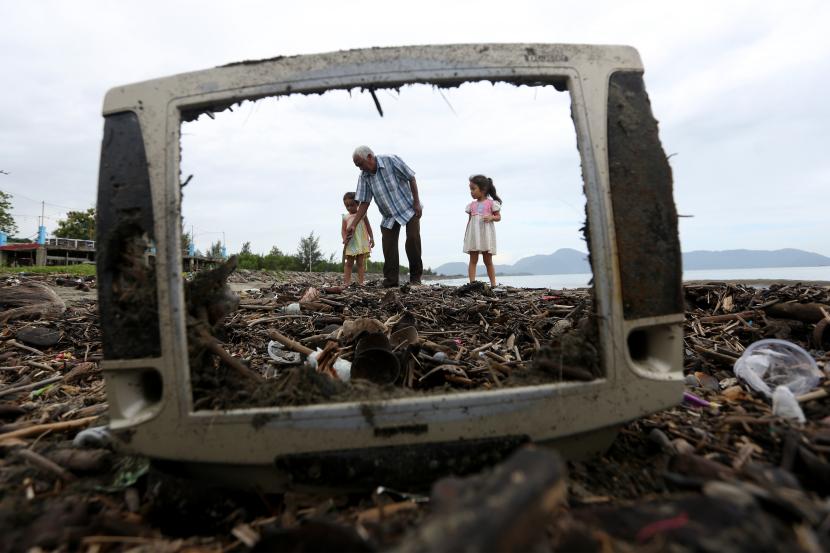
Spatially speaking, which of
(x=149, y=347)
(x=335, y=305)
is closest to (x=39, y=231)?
(x=335, y=305)

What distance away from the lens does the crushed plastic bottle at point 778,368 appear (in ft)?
7.98

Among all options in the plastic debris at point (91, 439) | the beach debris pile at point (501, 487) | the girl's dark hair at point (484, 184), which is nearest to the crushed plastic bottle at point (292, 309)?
the beach debris pile at point (501, 487)

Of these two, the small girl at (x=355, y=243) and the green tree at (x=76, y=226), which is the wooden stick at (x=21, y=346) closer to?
the small girl at (x=355, y=243)

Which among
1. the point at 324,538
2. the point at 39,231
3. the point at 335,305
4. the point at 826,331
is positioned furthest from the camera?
the point at 39,231

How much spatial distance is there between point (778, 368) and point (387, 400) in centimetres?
266

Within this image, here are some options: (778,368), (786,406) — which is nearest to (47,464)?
(786,406)

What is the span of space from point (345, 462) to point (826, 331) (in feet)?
13.0

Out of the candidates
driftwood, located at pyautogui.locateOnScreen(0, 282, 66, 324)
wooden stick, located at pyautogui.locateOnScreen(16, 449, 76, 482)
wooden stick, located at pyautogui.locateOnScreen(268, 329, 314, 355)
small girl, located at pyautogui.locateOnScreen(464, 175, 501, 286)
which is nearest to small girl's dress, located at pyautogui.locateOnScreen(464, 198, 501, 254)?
small girl, located at pyautogui.locateOnScreen(464, 175, 501, 286)

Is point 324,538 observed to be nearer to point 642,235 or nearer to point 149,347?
point 149,347

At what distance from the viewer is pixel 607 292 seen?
170 cm

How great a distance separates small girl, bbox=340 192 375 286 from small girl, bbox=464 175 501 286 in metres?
2.33

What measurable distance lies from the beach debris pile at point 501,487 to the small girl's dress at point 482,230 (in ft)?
15.0

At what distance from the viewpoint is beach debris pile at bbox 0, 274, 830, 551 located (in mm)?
1014

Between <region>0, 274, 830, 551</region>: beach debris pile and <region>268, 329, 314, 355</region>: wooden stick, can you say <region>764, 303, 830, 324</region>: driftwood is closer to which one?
<region>0, 274, 830, 551</region>: beach debris pile
